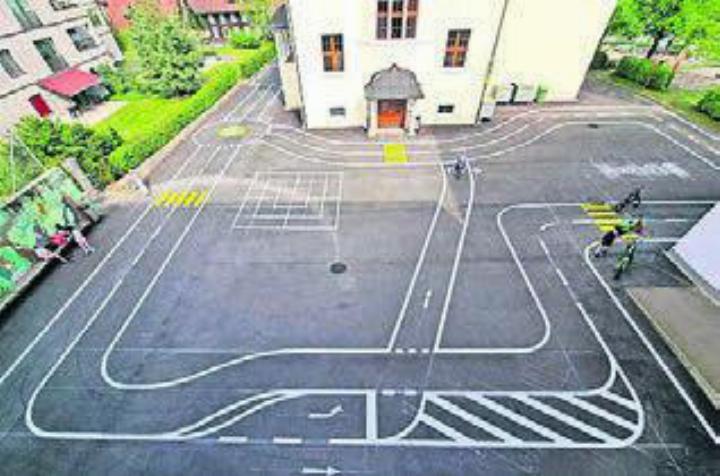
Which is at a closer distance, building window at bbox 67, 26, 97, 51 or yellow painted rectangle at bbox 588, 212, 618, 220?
yellow painted rectangle at bbox 588, 212, 618, 220

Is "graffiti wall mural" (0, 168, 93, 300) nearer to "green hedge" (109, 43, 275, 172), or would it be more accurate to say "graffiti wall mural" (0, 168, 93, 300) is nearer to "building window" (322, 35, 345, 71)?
"green hedge" (109, 43, 275, 172)

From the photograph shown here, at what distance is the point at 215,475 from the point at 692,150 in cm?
3590

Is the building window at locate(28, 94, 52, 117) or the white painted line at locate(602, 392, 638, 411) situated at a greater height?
the building window at locate(28, 94, 52, 117)

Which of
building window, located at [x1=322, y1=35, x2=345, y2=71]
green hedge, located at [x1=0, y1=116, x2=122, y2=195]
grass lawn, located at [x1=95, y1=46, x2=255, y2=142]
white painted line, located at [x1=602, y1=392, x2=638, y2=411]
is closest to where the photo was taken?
white painted line, located at [x1=602, y1=392, x2=638, y2=411]

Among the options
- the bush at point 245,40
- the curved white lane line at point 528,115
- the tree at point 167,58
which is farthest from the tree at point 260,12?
the curved white lane line at point 528,115

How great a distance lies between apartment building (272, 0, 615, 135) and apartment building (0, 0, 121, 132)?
22.5m

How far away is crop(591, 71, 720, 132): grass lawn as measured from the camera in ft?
99.6

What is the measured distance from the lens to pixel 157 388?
46.2 ft

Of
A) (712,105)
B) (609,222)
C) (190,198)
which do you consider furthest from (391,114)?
(712,105)

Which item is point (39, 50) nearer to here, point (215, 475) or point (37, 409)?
point (37, 409)

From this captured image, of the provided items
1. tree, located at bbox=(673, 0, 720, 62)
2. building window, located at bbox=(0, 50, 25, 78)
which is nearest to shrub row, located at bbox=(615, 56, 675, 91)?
tree, located at bbox=(673, 0, 720, 62)

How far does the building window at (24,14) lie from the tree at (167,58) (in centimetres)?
835

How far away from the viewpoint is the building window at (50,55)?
34659mm

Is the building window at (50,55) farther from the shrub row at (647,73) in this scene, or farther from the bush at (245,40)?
the shrub row at (647,73)
